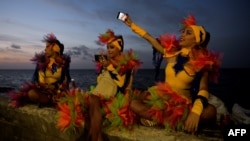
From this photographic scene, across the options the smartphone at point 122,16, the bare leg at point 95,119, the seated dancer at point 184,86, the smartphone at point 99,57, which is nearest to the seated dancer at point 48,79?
the smartphone at point 99,57

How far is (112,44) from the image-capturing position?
3.88 metres

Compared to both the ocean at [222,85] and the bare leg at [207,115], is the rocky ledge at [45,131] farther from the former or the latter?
the ocean at [222,85]

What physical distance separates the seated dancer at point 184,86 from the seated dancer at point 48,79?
193 cm

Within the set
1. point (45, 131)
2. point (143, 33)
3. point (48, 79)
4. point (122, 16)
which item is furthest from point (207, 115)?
point (48, 79)

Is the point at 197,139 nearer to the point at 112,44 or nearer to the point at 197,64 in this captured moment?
the point at 197,64

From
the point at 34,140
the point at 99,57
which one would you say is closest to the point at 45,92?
the point at 34,140

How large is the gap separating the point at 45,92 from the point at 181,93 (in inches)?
97.1

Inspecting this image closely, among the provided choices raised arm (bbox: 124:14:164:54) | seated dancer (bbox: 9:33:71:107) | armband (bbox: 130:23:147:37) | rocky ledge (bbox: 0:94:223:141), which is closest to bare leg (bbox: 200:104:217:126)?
rocky ledge (bbox: 0:94:223:141)

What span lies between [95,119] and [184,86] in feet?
3.58

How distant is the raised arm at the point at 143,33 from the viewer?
3.54 m

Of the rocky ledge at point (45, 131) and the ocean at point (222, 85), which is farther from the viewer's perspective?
the ocean at point (222, 85)

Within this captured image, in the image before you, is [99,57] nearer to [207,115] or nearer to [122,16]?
[122,16]

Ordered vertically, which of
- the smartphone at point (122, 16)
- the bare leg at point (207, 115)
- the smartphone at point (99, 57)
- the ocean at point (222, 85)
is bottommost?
the ocean at point (222, 85)

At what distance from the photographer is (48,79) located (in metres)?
4.90
